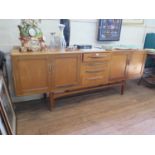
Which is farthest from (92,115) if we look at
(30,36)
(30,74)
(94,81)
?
(30,36)

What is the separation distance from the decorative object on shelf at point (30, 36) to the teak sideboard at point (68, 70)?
0.12m

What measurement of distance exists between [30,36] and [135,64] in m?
1.77

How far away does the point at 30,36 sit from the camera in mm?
1738

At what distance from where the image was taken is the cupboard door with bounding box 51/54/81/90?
182 cm

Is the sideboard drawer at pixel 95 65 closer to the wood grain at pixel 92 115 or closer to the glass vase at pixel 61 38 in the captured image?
the glass vase at pixel 61 38

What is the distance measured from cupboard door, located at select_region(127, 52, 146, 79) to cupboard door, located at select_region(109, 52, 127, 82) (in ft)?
0.43

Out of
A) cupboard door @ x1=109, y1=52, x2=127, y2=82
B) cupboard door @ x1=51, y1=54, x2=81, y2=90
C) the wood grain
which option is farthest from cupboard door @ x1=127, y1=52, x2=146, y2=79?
cupboard door @ x1=51, y1=54, x2=81, y2=90

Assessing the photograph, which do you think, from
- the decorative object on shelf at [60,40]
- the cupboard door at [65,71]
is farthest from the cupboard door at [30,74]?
the decorative object on shelf at [60,40]

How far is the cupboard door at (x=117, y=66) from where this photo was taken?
2229 millimetres

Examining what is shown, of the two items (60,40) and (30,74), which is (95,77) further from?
(30,74)

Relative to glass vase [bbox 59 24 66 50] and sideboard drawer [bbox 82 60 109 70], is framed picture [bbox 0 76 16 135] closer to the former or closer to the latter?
glass vase [bbox 59 24 66 50]

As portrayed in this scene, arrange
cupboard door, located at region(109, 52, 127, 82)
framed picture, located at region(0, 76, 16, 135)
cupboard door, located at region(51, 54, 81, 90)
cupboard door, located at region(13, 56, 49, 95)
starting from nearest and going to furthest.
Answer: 1. framed picture, located at region(0, 76, 16, 135)
2. cupboard door, located at region(13, 56, 49, 95)
3. cupboard door, located at region(51, 54, 81, 90)
4. cupboard door, located at region(109, 52, 127, 82)
